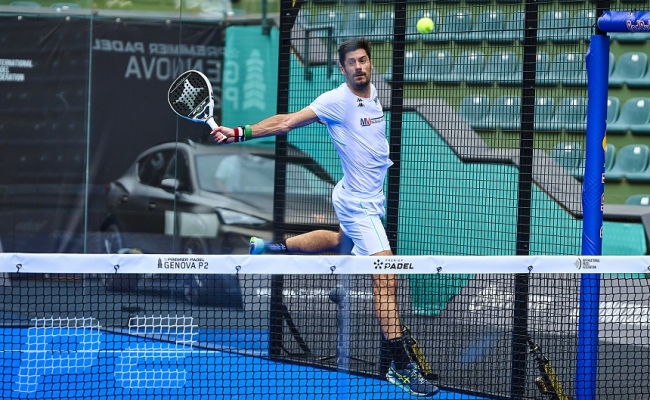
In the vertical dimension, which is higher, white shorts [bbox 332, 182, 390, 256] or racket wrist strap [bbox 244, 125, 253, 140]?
racket wrist strap [bbox 244, 125, 253, 140]

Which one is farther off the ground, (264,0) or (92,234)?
(264,0)

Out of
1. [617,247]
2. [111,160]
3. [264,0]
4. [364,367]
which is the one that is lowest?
[364,367]

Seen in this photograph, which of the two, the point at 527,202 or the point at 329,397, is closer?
the point at 329,397

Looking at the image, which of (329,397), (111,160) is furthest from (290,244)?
(111,160)

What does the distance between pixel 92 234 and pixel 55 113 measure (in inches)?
43.9

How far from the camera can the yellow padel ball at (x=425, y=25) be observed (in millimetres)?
6153

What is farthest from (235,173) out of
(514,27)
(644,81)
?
(644,81)

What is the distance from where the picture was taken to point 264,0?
936 centimetres

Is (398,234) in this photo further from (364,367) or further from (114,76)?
(114,76)

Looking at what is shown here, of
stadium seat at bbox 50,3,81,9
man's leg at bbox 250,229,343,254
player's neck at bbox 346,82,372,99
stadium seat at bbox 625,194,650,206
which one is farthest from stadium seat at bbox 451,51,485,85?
stadium seat at bbox 50,3,81,9

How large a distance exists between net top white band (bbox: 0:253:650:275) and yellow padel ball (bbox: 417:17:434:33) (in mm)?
2038

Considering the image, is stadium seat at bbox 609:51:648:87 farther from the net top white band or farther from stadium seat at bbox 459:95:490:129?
the net top white band

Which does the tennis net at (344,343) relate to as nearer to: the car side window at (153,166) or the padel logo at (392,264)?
the padel logo at (392,264)

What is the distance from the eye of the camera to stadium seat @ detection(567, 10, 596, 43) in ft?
18.6
